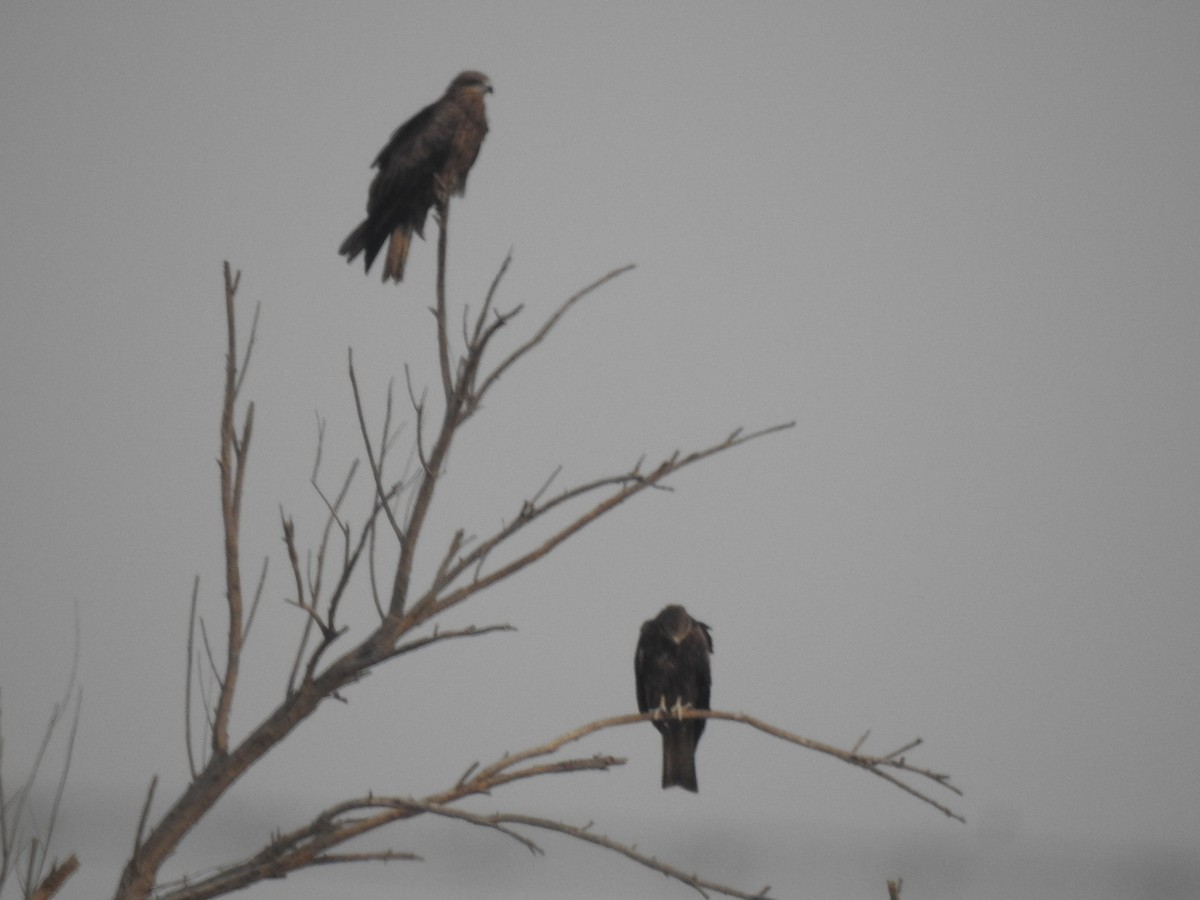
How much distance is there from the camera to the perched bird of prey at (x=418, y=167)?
19.0 ft

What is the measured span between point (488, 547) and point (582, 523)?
0.21 metres

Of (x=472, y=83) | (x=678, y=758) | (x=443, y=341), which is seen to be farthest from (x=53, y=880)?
(x=472, y=83)

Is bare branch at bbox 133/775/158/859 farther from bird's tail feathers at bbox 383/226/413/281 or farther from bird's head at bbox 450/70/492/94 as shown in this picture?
bird's head at bbox 450/70/492/94

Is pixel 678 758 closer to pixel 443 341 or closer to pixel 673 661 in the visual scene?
pixel 673 661

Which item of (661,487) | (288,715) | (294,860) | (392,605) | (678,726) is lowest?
(294,860)

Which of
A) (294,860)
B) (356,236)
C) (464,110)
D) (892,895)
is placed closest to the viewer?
(892,895)

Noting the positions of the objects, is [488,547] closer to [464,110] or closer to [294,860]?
[294,860]

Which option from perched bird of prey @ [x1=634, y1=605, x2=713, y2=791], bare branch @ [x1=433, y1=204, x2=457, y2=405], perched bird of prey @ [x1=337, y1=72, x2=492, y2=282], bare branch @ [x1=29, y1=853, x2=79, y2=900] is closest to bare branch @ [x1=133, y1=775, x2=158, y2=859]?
bare branch @ [x1=29, y1=853, x2=79, y2=900]

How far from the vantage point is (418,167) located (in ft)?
20.4

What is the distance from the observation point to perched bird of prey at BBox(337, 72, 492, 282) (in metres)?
5.79

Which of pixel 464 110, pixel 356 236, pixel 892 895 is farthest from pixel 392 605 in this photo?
pixel 464 110

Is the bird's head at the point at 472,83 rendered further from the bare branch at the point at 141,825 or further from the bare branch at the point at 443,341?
the bare branch at the point at 141,825

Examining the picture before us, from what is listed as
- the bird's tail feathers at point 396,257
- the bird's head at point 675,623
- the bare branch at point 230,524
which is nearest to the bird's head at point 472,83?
the bird's tail feathers at point 396,257

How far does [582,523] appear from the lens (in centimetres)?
271
